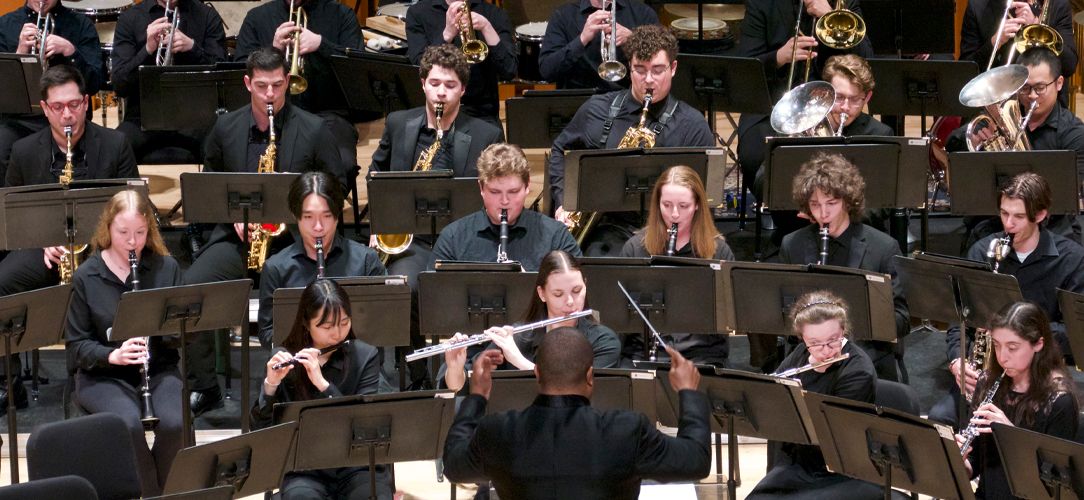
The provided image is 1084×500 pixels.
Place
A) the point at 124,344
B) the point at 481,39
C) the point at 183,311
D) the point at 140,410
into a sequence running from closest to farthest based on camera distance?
the point at 183,311 → the point at 124,344 → the point at 140,410 → the point at 481,39

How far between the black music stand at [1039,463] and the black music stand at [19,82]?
15.0ft

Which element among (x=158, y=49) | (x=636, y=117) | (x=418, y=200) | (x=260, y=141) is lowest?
(x=418, y=200)

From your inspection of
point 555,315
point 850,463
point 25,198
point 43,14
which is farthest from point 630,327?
point 43,14

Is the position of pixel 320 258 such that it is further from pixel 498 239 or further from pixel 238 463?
pixel 238 463

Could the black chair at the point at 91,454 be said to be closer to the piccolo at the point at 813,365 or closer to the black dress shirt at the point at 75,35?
the piccolo at the point at 813,365

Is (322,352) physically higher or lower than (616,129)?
lower

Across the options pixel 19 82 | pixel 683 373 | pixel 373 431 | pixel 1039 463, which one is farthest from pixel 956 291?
pixel 19 82

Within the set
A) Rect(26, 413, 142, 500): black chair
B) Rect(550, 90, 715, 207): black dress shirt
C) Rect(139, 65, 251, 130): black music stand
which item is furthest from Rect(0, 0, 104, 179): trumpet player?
Rect(26, 413, 142, 500): black chair

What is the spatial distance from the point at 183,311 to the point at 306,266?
2.11ft

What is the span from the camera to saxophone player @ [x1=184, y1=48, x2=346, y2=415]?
5.20 m

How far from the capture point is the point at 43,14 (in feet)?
20.2

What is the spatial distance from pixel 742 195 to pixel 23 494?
4.14 metres

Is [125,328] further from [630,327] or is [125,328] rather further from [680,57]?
[680,57]

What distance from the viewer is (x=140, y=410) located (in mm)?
4250
